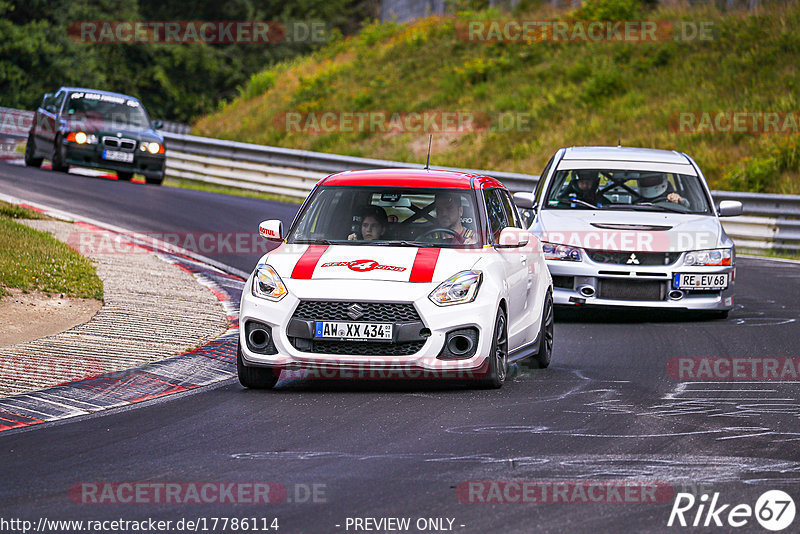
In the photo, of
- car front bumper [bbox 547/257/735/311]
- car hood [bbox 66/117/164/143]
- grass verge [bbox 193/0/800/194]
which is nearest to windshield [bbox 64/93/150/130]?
car hood [bbox 66/117/164/143]

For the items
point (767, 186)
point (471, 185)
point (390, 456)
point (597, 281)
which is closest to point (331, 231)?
point (471, 185)

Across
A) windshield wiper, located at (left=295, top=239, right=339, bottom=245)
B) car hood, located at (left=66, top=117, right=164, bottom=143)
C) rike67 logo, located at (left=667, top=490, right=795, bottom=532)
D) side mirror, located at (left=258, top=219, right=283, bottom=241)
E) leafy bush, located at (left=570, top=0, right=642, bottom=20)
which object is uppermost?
leafy bush, located at (left=570, top=0, right=642, bottom=20)

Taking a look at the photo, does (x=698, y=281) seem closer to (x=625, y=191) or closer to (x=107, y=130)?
(x=625, y=191)

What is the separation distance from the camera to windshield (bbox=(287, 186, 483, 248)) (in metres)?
9.63

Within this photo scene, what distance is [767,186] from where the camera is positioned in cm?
2531

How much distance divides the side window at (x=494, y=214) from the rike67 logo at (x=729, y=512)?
4122 millimetres

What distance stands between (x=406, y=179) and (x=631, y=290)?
3.94 meters

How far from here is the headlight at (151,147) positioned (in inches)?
1022

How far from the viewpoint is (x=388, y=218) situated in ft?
32.1

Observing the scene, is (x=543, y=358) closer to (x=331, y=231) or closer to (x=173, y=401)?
(x=331, y=231)

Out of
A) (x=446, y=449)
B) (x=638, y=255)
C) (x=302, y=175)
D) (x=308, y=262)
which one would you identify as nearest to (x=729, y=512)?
(x=446, y=449)

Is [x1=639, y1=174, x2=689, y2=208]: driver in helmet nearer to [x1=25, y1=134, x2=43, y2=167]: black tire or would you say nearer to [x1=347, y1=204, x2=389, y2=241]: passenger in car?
[x1=347, y1=204, x2=389, y2=241]: passenger in car

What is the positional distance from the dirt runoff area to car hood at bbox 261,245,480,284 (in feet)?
8.39

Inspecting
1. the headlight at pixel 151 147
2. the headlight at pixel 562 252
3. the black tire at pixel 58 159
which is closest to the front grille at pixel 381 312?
the headlight at pixel 562 252
